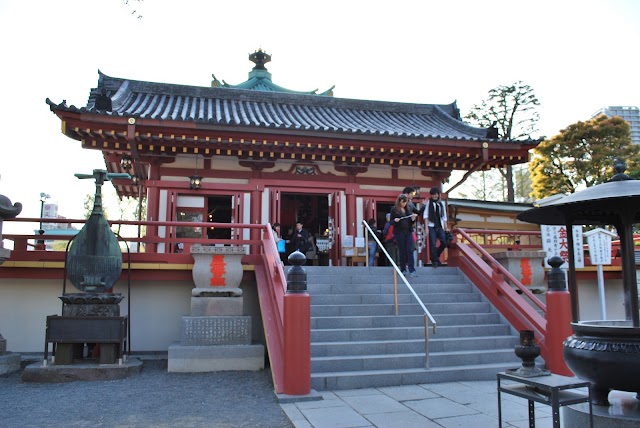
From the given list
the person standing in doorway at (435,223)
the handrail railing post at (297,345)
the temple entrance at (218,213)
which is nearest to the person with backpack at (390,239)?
the person standing in doorway at (435,223)

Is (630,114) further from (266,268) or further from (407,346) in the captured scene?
(266,268)

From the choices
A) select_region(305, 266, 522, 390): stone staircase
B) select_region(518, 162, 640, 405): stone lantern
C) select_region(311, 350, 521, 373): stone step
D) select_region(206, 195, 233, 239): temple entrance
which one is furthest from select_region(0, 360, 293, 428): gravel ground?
select_region(206, 195, 233, 239): temple entrance

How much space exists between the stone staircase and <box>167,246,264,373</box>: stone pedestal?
122 cm

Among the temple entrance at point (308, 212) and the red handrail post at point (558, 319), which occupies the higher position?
the temple entrance at point (308, 212)

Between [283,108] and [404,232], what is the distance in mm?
7520

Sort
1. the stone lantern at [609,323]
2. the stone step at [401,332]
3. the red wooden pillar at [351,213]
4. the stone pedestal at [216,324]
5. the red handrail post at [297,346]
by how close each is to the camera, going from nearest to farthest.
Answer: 1. the stone lantern at [609,323]
2. the red handrail post at [297,346]
3. the stone step at [401,332]
4. the stone pedestal at [216,324]
5. the red wooden pillar at [351,213]

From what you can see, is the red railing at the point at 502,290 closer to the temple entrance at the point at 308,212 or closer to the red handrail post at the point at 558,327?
the red handrail post at the point at 558,327

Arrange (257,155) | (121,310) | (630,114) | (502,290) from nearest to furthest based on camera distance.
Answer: (502,290)
(121,310)
(257,155)
(630,114)

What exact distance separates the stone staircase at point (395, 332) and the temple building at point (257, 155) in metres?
3.12

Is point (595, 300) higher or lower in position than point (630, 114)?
lower

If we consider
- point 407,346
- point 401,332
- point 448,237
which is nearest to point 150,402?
point 407,346

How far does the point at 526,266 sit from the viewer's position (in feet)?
31.3

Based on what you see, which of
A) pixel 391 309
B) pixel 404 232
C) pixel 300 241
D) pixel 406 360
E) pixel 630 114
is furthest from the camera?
pixel 630 114

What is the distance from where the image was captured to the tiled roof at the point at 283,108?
12.8m
